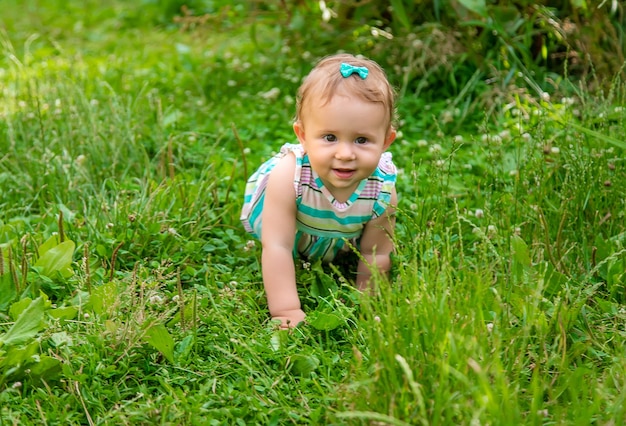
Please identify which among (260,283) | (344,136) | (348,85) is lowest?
(260,283)

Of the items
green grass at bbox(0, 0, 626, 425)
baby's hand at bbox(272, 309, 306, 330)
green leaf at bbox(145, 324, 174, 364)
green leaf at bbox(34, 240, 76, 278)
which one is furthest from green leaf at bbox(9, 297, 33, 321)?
baby's hand at bbox(272, 309, 306, 330)

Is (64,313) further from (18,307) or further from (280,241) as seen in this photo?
(280,241)

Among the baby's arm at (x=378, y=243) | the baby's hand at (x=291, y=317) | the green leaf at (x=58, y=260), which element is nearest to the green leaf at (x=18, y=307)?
the green leaf at (x=58, y=260)

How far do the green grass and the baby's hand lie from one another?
0.06 meters

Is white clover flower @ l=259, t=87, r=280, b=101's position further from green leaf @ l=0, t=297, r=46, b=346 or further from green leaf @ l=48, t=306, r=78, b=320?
green leaf @ l=0, t=297, r=46, b=346

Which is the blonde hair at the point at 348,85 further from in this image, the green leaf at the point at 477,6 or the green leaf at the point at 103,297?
the green leaf at the point at 477,6

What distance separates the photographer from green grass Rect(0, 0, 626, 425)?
6.67ft

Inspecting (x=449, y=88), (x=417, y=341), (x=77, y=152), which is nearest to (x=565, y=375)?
(x=417, y=341)

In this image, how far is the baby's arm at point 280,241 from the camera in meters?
2.71

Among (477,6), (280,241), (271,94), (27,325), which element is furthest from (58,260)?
(477,6)

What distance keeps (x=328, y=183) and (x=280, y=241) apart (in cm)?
25

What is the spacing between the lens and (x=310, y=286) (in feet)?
9.48

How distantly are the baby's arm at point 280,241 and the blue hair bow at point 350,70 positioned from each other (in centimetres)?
39

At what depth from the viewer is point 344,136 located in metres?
2.62
